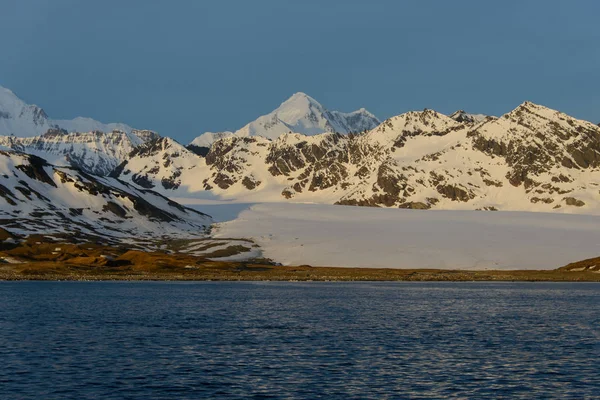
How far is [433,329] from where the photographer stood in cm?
8581

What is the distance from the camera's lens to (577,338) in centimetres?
7731

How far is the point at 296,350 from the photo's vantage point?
68.1 m

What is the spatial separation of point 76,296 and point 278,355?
3279 inches

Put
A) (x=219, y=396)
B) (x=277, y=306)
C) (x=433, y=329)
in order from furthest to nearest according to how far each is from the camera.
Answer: (x=277, y=306) → (x=433, y=329) → (x=219, y=396)

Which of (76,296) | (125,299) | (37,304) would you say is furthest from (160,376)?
(76,296)

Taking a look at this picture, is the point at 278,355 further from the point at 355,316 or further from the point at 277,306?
the point at 277,306

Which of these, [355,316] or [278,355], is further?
[355,316]

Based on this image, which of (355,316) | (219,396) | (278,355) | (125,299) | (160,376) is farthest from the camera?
(125,299)

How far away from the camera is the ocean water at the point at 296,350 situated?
2013 inches

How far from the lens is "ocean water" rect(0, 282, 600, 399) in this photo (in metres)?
51.1

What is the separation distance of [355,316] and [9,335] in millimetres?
42683

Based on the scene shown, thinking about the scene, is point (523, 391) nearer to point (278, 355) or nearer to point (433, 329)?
point (278, 355)

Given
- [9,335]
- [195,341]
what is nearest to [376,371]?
[195,341]

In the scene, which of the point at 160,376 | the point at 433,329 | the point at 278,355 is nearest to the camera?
the point at 160,376
